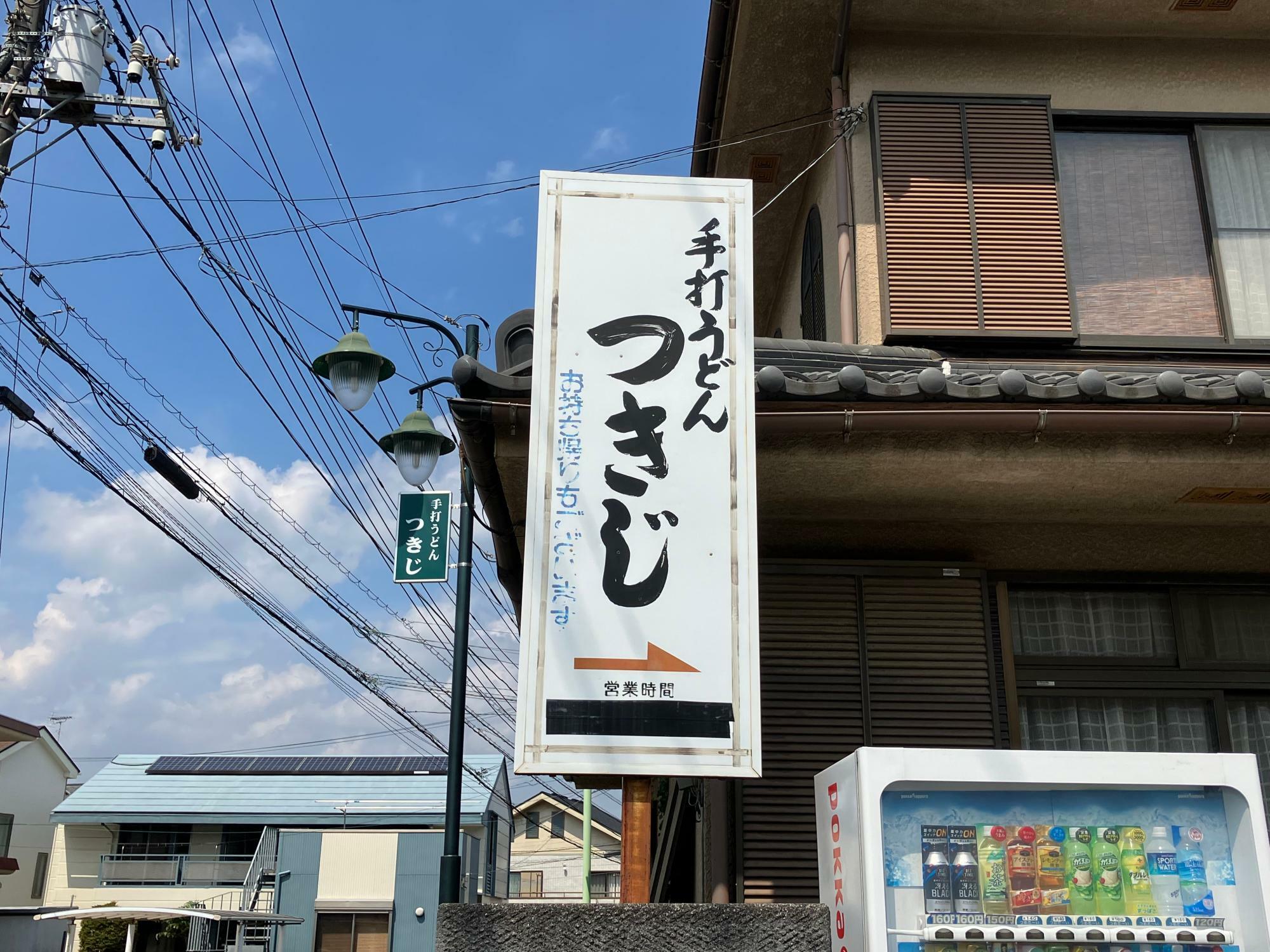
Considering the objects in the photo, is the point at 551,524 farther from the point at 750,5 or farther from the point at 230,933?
the point at 230,933

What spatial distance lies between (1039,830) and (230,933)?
27.9 meters

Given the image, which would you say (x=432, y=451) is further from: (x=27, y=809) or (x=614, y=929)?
(x=27, y=809)

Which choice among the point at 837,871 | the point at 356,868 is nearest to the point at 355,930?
the point at 356,868

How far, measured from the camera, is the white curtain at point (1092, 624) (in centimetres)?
695

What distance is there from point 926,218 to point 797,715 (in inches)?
151

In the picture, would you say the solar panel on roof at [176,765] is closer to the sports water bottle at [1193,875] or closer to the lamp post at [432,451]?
the lamp post at [432,451]

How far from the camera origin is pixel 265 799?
35406 mm

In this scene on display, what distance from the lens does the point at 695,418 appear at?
4945mm

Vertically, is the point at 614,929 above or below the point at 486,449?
below

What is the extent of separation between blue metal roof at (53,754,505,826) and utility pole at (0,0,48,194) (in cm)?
2750

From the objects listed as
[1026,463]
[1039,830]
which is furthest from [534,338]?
[1039,830]

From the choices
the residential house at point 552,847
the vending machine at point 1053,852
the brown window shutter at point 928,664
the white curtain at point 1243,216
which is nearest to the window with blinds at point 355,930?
the residential house at point 552,847

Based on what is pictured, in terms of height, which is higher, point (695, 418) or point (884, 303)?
point (884, 303)

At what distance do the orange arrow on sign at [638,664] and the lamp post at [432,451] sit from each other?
193 inches
